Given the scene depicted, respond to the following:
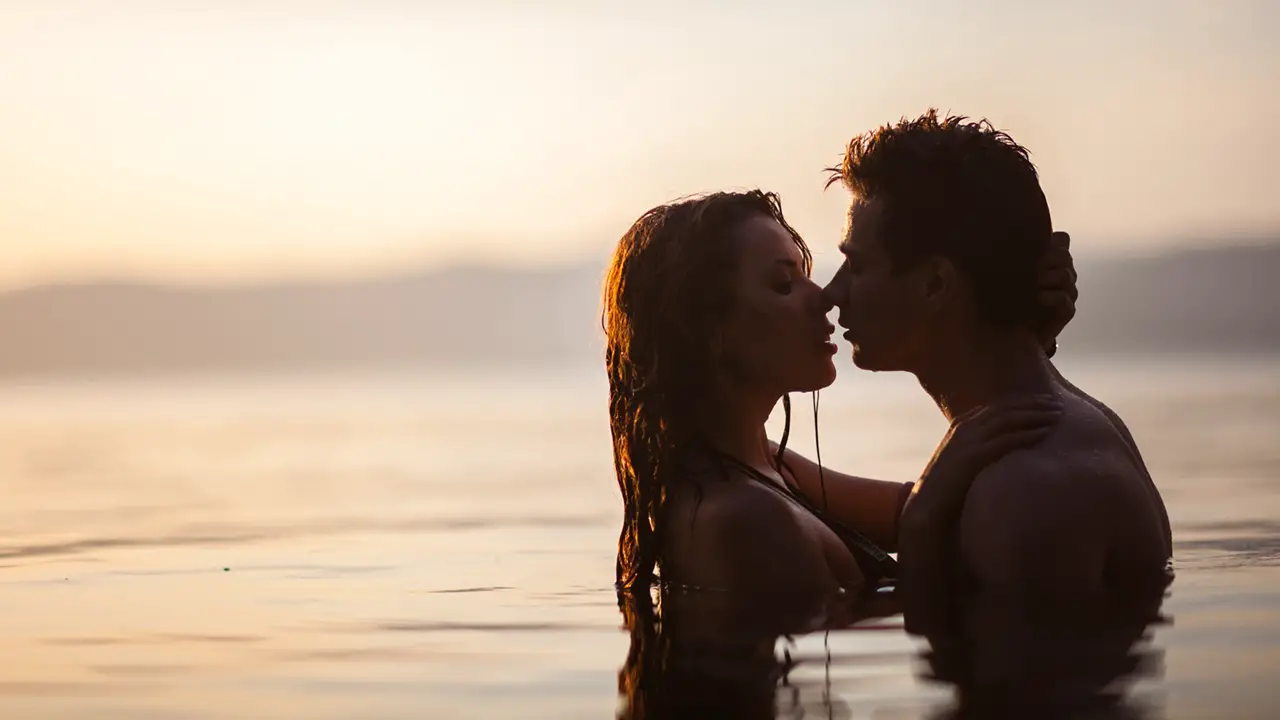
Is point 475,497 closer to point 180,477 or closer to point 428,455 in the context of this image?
point 180,477

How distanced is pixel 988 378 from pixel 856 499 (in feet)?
5.42

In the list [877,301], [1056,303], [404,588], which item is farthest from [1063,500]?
[404,588]

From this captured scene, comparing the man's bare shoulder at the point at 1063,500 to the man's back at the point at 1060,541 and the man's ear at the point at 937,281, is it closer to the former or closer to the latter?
the man's back at the point at 1060,541

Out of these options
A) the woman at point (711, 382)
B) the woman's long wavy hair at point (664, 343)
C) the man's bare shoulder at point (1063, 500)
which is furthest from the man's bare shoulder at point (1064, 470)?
the woman's long wavy hair at point (664, 343)

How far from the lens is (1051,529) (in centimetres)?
543

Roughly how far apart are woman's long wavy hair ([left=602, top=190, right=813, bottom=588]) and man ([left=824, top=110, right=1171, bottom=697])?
0.50 meters

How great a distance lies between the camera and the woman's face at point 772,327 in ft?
21.4

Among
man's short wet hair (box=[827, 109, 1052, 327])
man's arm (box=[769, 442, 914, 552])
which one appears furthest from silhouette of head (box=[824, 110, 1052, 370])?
man's arm (box=[769, 442, 914, 552])

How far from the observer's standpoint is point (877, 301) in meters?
6.07

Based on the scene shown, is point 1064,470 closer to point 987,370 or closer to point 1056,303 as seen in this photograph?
point 987,370

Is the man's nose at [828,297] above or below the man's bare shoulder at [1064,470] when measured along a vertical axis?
above

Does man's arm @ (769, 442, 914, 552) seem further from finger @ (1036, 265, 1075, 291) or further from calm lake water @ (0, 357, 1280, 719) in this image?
finger @ (1036, 265, 1075, 291)

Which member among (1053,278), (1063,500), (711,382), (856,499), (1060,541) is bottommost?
(1060,541)

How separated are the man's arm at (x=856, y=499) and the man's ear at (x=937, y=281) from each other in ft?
5.03
